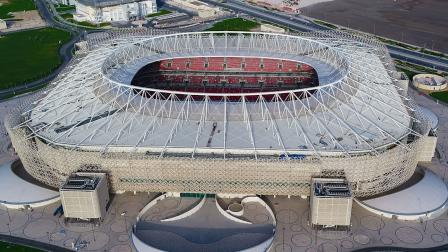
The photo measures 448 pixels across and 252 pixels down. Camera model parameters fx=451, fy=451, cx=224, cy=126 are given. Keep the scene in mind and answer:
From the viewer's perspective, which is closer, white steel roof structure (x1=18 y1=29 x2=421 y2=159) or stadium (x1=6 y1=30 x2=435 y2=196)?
stadium (x1=6 y1=30 x2=435 y2=196)

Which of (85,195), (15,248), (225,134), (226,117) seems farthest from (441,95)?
(15,248)

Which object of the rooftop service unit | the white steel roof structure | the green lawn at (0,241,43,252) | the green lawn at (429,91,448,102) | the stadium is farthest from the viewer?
the green lawn at (429,91,448,102)

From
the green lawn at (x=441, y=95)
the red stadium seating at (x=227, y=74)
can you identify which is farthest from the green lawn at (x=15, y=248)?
the green lawn at (x=441, y=95)

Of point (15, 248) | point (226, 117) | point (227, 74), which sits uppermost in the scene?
point (226, 117)

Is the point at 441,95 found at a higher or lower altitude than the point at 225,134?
lower

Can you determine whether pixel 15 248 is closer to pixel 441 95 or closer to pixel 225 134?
pixel 225 134

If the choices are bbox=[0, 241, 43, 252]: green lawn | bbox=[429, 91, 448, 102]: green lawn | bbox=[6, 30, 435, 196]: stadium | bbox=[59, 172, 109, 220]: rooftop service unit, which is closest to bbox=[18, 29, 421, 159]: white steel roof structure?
bbox=[6, 30, 435, 196]: stadium

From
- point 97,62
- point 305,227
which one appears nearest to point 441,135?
point 305,227

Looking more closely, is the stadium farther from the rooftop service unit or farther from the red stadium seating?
the red stadium seating
